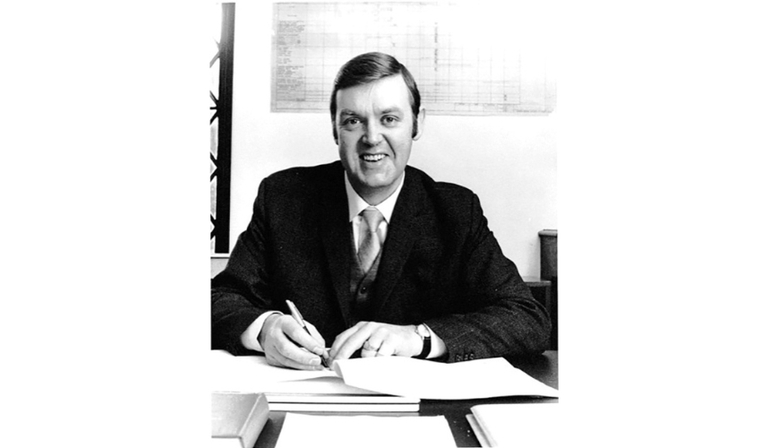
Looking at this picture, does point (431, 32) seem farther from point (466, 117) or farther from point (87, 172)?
point (87, 172)

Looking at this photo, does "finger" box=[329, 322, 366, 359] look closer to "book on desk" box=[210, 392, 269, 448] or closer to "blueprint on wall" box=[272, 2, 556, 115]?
"book on desk" box=[210, 392, 269, 448]

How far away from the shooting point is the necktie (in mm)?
1043

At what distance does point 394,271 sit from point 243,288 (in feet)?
0.69

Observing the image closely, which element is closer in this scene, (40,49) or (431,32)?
(40,49)

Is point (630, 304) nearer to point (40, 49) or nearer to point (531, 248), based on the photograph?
point (531, 248)

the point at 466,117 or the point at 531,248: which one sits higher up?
the point at 466,117

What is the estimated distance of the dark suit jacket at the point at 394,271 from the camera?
102 cm

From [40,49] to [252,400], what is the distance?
0.49m

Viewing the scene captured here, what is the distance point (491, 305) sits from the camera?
41.6 inches

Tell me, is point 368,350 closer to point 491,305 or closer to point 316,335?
point 316,335

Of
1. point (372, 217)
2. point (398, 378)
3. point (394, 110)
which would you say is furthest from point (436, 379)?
point (394, 110)

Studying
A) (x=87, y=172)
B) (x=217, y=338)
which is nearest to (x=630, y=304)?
(x=217, y=338)

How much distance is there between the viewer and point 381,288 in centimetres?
102

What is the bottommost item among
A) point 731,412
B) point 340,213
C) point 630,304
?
point 731,412
